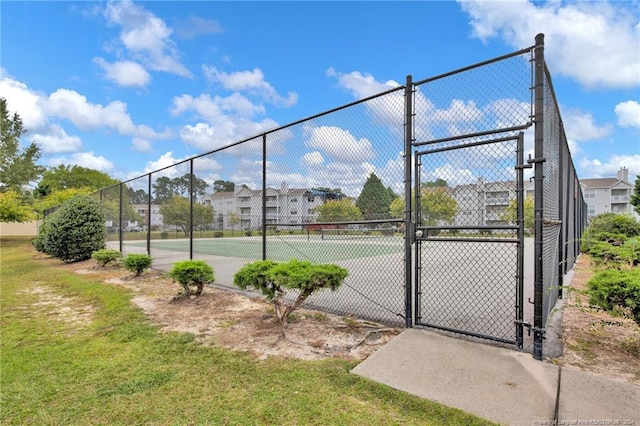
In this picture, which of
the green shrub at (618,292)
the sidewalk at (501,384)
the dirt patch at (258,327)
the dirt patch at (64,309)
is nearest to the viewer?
the sidewalk at (501,384)

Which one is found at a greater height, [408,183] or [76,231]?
[408,183]

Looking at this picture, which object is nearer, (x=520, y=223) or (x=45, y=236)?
(x=520, y=223)

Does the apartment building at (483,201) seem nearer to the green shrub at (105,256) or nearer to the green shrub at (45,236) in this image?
the green shrub at (105,256)

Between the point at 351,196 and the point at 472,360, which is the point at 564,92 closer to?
the point at 351,196

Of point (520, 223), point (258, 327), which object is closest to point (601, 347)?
point (520, 223)

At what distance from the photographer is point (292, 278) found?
3.22 metres

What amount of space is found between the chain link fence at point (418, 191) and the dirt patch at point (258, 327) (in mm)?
432

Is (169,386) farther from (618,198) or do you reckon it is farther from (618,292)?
(618,198)

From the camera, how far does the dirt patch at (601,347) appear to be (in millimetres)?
2467

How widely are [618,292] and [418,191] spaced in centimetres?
179

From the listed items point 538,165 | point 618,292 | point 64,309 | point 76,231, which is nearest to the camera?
point 618,292

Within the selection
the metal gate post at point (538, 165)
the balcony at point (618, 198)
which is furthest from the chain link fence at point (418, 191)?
the balcony at point (618, 198)

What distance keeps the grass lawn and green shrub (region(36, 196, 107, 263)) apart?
748cm

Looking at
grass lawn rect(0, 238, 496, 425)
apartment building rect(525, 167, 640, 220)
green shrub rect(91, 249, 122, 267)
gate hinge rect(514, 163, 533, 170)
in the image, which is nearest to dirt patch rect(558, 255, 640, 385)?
gate hinge rect(514, 163, 533, 170)
